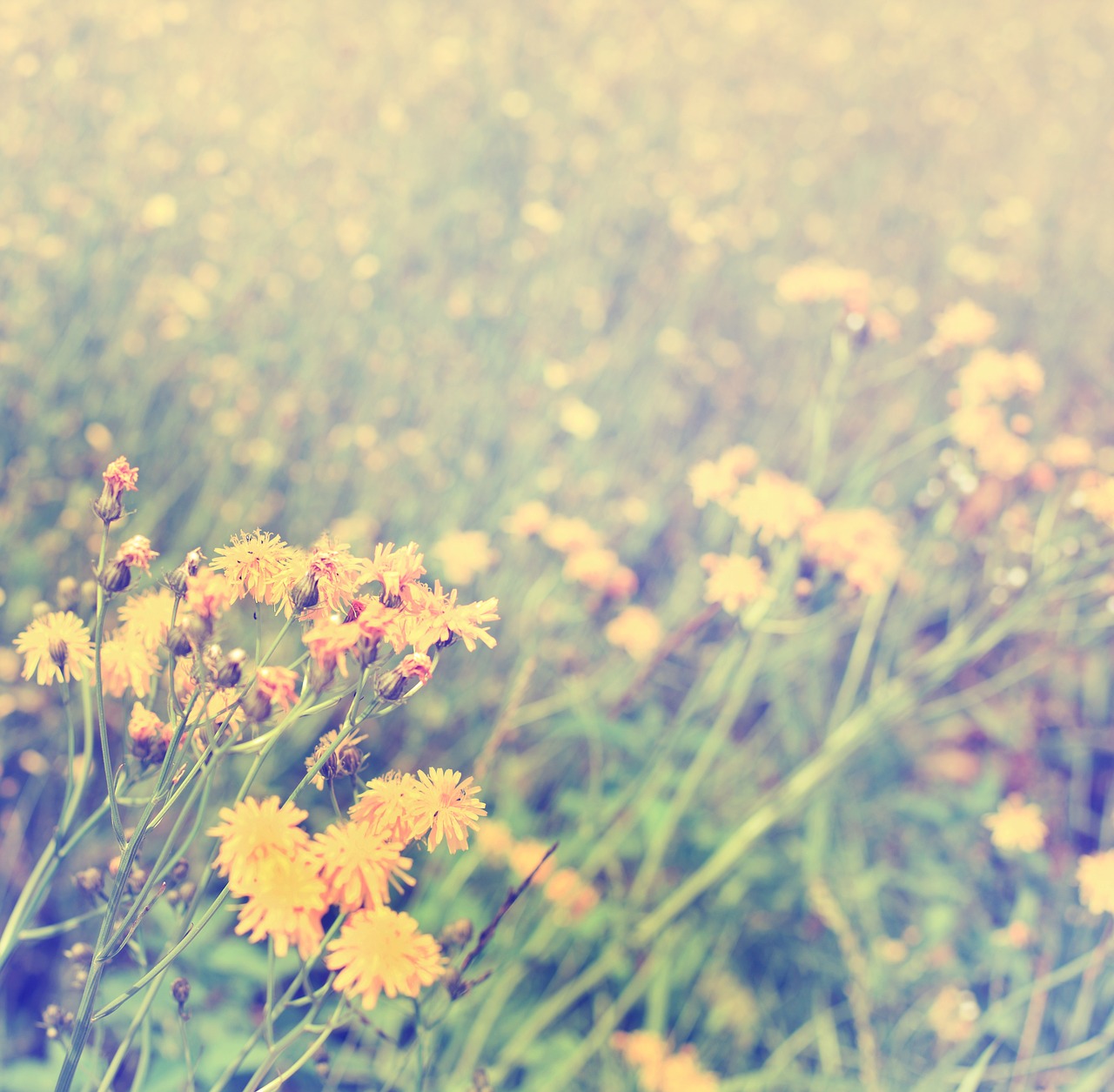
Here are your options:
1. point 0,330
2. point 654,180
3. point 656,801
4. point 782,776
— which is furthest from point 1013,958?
point 654,180

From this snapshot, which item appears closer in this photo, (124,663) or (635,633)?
(124,663)

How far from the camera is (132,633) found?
3.44 feet

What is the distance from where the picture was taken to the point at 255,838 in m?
0.81

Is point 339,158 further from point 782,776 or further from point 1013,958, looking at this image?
point 1013,958

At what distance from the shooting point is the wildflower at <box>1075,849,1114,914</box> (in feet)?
6.15

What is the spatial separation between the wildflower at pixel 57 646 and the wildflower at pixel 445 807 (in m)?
0.43

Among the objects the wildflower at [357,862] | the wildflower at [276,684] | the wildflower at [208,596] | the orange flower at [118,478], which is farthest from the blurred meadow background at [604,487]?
the orange flower at [118,478]

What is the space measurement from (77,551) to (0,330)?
2.60ft

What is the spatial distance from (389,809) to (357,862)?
6 cm

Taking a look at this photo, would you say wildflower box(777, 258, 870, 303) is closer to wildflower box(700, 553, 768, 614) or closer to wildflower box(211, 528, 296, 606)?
wildflower box(700, 553, 768, 614)

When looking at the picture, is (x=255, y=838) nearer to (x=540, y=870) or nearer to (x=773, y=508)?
(x=540, y=870)

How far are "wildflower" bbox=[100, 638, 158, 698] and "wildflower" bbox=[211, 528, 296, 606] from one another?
0.18 metres

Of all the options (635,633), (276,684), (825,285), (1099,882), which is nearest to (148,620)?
(276,684)

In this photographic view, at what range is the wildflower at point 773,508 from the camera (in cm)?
189
